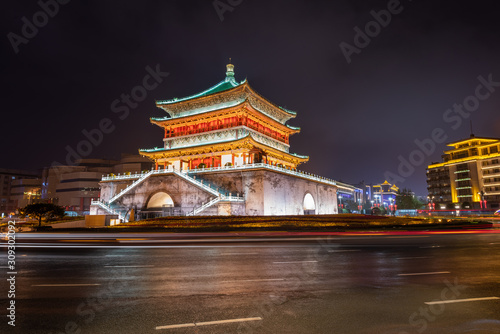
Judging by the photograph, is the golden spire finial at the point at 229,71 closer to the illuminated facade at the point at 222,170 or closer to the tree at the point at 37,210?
the illuminated facade at the point at 222,170

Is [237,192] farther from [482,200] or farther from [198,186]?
[482,200]

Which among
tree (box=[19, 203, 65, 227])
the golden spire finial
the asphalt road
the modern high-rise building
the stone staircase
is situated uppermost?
the golden spire finial

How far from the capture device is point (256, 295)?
6016 millimetres

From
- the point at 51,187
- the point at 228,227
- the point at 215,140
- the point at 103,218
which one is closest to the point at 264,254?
the point at 228,227

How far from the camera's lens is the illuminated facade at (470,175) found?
63.8 meters

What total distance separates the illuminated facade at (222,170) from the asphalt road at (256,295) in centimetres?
2333

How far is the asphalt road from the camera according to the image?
4.53 metres

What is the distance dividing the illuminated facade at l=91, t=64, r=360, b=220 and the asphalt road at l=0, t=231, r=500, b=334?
2333 centimetres

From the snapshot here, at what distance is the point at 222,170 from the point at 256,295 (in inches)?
1219

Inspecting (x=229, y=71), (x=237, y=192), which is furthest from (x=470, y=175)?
(x=237, y=192)

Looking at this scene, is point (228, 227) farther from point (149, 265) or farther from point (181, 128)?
point (181, 128)

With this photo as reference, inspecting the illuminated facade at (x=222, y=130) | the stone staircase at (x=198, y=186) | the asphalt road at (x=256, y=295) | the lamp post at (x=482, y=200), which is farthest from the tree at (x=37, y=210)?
the lamp post at (x=482, y=200)

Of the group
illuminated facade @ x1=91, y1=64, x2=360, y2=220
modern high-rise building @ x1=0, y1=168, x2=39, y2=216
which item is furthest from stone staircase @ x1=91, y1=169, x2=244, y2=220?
modern high-rise building @ x1=0, y1=168, x2=39, y2=216

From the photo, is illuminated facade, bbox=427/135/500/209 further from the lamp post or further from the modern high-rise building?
the modern high-rise building
